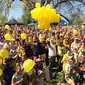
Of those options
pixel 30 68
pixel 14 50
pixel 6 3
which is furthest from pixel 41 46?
pixel 6 3


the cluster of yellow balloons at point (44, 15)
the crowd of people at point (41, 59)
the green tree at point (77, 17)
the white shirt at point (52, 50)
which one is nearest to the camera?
the crowd of people at point (41, 59)

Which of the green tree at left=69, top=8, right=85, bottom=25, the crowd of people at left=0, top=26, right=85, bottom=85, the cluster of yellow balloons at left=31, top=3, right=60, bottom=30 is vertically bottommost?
the crowd of people at left=0, top=26, right=85, bottom=85

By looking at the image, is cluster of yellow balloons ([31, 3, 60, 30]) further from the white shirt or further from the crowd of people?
the white shirt

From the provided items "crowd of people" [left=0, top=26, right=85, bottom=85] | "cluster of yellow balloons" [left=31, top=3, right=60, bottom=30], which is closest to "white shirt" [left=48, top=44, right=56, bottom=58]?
"crowd of people" [left=0, top=26, right=85, bottom=85]

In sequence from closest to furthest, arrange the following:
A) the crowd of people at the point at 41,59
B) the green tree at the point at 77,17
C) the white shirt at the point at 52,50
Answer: the crowd of people at the point at 41,59, the white shirt at the point at 52,50, the green tree at the point at 77,17

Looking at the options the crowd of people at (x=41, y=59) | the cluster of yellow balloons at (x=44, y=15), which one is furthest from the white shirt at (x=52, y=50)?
the cluster of yellow balloons at (x=44, y=15)

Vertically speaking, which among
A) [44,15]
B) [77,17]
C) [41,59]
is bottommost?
[41,59]

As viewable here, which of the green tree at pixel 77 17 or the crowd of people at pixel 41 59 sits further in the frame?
the green tree at pixel 77 17

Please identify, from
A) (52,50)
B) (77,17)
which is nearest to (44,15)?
(52,50)

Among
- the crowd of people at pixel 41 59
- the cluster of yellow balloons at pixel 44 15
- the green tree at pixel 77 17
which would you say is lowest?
the crowd of people at pixel 41 59

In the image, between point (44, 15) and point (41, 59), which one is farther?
point (44, 15)

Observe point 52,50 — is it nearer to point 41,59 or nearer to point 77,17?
point 41,59

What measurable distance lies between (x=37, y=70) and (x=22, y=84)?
778 millimetres

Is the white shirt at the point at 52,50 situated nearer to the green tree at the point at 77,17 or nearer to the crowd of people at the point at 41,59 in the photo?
the crowd of people at the point at 41,59
